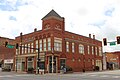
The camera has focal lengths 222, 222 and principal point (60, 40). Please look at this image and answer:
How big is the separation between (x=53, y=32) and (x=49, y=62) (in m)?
7.17

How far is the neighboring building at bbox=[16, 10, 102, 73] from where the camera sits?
52.3 metres

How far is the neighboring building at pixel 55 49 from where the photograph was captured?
172 feet

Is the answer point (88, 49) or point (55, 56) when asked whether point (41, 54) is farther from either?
point (88, 49)

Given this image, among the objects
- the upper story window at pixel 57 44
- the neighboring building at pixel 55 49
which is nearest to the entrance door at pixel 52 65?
the neighboring building at pixel 55 49

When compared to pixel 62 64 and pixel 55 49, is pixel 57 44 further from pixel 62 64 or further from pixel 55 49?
pixel 62 64

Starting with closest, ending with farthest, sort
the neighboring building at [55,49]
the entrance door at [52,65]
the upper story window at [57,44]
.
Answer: the entrance door at [52,65] → the neighboring building at [55,49] → the upper story window at [57,44]

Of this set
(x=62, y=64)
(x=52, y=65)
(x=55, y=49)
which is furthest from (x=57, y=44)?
(x=52, y=65)

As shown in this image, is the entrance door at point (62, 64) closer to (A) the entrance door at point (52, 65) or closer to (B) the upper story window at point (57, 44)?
(A) the entrance door at point (52, 65)

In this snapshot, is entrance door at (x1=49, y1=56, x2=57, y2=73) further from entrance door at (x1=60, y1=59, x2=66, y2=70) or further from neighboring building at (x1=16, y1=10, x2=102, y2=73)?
entrance door at (x1=60, y1=59, x2=66, y2=70)

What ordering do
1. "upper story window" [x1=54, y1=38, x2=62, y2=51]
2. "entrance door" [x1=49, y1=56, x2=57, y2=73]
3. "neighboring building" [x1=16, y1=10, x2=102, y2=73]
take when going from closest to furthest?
1. "entrance door" [x1=49, y1=56, x2=57, y2=73]
2. "neighboring building" [x1=16, y1=10, x2=102, y2=73]
3. "upper story window" [x1=54, y1=38, x2=62, y2=51]

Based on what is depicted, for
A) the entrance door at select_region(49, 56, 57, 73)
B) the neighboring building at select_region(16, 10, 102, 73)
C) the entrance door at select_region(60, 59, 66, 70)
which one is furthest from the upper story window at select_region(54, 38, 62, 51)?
the entrance door at select_region(60, 59, 66, 70)

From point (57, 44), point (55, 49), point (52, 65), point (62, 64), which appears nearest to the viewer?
point (52, 65)

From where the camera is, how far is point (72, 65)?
5750 centimetres

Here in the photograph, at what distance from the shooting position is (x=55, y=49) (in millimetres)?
52625
